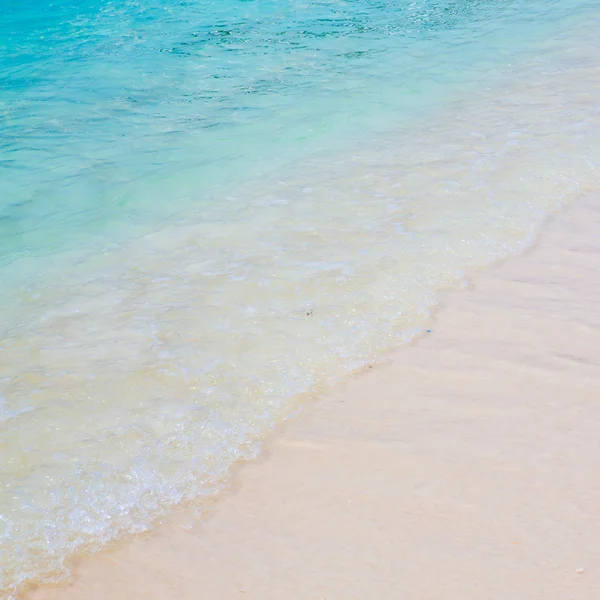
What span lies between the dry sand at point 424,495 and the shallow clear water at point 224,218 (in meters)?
0.17

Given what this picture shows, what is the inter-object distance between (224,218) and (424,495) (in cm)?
271

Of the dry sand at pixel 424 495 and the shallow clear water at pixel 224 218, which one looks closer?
Answer: the dry sand at pixel 424 495

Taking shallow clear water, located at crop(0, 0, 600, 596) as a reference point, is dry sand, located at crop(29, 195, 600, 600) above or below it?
below

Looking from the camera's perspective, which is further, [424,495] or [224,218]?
[224,218]

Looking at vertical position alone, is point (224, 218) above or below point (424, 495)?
above

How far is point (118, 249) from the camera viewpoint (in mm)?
4484

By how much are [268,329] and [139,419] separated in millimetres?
812

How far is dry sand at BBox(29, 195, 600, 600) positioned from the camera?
2.21 m

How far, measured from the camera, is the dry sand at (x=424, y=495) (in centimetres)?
221

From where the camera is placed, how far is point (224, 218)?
4.71m

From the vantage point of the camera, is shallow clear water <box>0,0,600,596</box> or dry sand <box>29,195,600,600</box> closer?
dry sand <box>29,195,600,600</box>

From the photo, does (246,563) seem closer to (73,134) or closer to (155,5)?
(73,134)

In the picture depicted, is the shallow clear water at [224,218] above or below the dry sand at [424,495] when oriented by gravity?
above

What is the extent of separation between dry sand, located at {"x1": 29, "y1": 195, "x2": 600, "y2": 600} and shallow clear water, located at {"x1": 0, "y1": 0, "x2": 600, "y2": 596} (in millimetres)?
173
